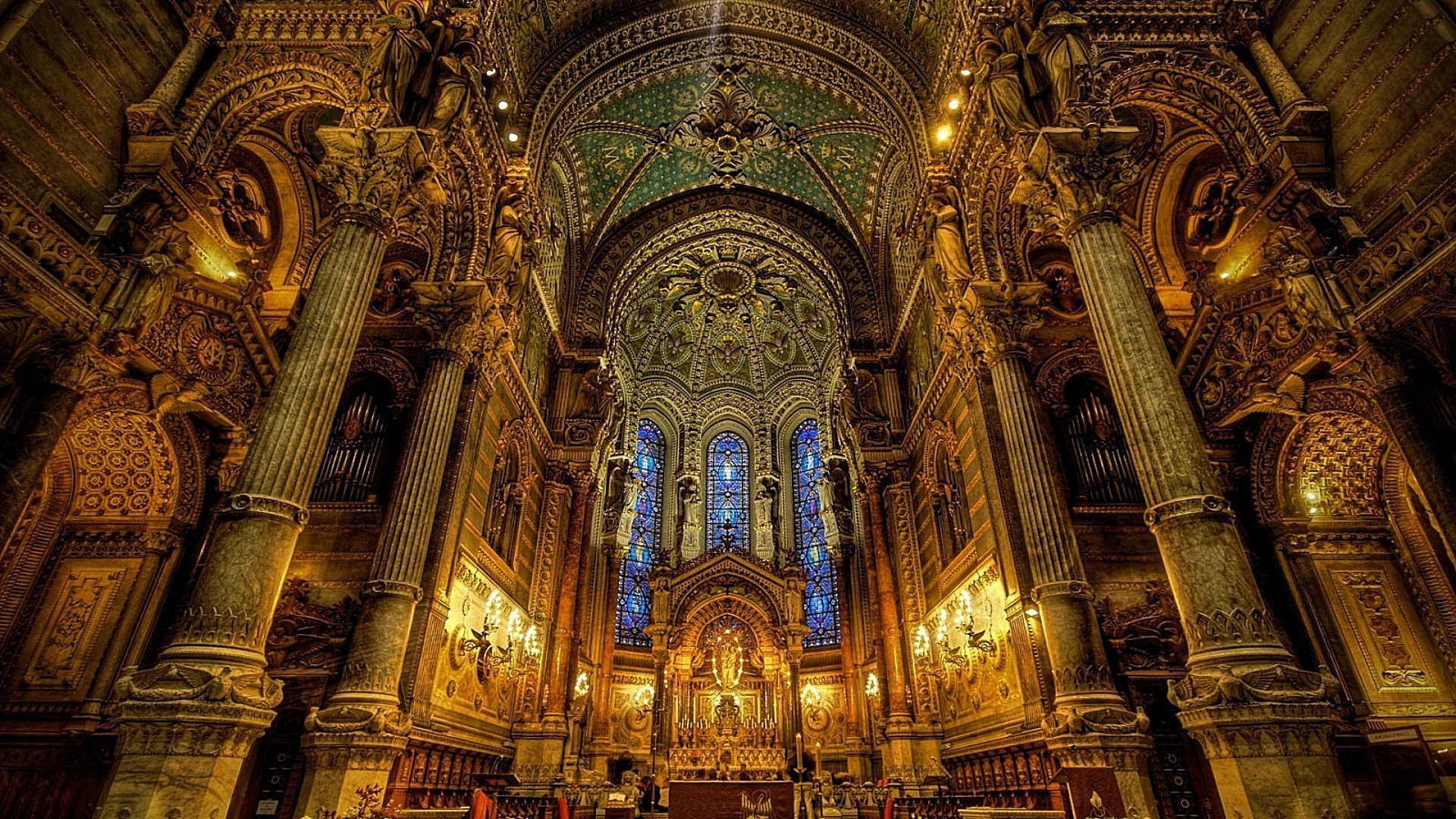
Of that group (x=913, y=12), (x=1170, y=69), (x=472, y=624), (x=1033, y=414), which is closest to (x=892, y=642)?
(x=1033, y=414)

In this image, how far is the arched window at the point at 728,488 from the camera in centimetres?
2898

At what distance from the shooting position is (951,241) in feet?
43.3

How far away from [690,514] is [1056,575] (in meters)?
19.8

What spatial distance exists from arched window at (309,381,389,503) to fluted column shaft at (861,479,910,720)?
12654 mm

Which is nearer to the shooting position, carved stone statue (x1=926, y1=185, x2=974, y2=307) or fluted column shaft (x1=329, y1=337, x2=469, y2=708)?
fluted column shaft (x1=329, y1=337, x2=469, y2=708)

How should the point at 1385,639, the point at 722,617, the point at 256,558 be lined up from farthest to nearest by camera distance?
the point at 722,617 < the point at 1385,639 < the point at 256,558

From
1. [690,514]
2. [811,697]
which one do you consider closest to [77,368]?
[811,697]

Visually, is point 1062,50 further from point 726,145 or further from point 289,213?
point 289,213

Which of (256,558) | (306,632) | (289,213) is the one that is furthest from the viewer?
(289,213)

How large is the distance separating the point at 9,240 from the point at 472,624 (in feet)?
28.2

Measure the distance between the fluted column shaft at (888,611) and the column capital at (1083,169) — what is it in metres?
11.3

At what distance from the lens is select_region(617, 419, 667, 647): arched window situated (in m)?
25.8

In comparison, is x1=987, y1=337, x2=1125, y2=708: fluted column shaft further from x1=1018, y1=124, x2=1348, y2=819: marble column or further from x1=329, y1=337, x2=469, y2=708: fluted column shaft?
x1=329, y1=337, x2=469, y2=708: fluted column shaft

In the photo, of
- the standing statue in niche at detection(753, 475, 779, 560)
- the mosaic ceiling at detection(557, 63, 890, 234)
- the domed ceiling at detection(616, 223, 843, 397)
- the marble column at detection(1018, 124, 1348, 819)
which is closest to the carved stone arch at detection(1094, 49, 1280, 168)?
the marble column at detection(1018, 124, 1348, 819)
